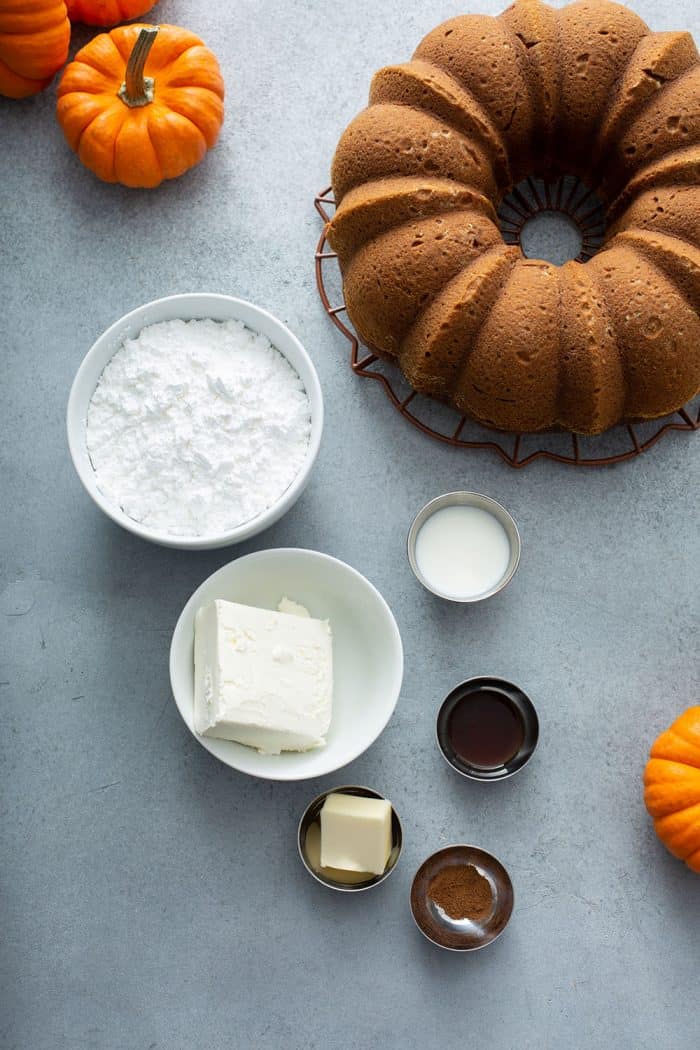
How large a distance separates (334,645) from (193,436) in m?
0.70

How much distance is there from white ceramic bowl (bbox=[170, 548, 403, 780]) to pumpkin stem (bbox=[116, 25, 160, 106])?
1.32 metres

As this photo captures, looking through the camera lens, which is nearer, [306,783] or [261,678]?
[261,678]

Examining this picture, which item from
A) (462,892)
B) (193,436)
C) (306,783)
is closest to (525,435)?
(193,436)

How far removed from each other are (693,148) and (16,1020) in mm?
2907

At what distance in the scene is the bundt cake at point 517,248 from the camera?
2400 mm

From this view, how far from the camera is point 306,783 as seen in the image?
268 centimetres

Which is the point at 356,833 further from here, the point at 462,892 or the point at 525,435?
the point at 525,435

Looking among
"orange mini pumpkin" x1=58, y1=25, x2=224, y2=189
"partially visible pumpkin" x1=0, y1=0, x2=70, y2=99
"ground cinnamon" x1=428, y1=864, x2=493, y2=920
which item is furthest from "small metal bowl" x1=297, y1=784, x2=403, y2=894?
"partially visible pumpkin" x1=0, y1=0, x2=70, y2=99

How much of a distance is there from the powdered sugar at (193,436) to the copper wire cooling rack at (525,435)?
348mm

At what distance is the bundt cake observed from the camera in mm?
2400

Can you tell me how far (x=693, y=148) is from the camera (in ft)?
7.97

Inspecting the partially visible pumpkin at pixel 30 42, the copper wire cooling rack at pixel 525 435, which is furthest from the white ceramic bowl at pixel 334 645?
the partially visible pumpkin at pixel 30 42

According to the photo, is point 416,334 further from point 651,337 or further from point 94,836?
point 94,836

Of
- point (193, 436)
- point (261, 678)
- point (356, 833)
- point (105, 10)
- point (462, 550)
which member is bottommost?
point (356, 833)
